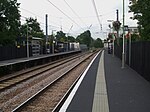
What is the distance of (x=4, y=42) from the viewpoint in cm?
5844

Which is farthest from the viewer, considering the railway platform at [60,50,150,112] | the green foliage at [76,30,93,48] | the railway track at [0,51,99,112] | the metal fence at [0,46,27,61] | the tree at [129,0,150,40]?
the green foliage at [76,30,93,48]

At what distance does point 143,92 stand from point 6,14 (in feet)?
181

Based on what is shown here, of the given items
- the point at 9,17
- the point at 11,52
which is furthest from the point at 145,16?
the point at 9,17

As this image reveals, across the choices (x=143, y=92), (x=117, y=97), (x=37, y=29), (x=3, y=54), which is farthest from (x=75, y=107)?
(x=37, y=29)

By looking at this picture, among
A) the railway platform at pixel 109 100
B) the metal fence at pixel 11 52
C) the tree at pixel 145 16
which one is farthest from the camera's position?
the metal fence at pixel 11 52

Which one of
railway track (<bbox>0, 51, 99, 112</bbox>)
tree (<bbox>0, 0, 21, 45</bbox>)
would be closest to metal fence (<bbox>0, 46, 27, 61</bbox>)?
tree (<bbox>0, 0, 21, 45</bbox>)

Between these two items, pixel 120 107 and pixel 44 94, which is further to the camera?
pixel 44 94

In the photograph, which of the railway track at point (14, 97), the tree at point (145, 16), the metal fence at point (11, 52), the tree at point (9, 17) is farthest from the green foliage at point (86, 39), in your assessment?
the railway track at point (14, 97)

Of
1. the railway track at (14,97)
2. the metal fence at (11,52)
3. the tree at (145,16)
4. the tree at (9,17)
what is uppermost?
the tree at (9,17)

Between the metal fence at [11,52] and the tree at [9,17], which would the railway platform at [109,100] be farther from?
the tree at [9,17]

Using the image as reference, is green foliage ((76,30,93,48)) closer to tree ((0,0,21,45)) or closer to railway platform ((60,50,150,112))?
tree ((0,0,21,45))

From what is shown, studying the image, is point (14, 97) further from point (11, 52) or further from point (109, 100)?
point (11, 52)

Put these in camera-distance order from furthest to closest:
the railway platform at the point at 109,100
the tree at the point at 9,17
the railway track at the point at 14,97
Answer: the tree at the point at 9,17, the railway track at the point at 14,97, the railway platform at the point at 109,100

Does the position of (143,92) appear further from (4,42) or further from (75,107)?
(4,42)
